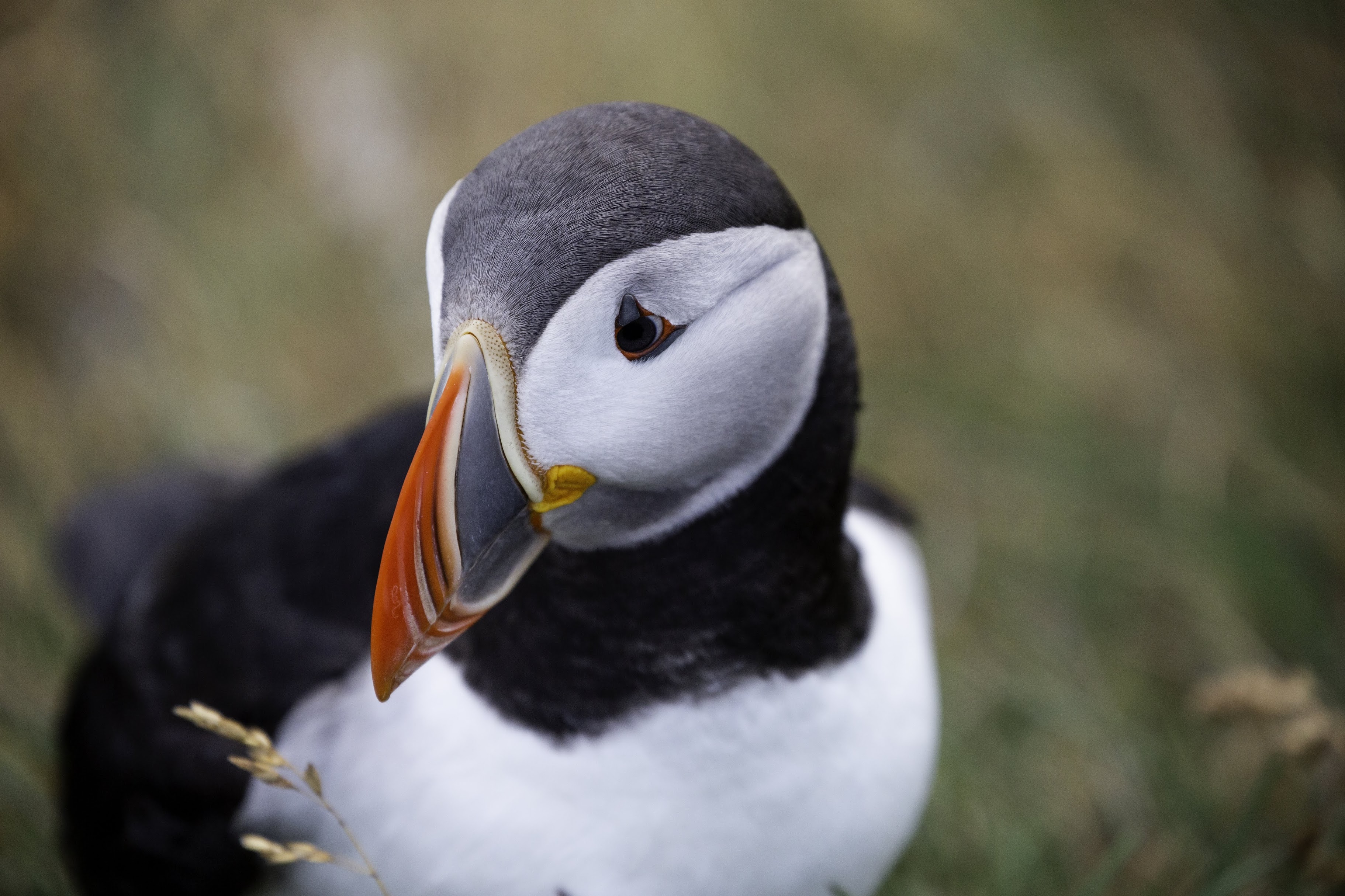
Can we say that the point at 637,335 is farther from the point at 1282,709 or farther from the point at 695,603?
the point at 1282,709

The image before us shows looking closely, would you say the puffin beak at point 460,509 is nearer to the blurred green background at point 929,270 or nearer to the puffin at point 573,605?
the puffin at point 573,605

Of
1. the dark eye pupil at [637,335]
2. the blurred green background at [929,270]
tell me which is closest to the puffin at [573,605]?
the dark eye pupil at [637,335]

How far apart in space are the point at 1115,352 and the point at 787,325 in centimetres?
327

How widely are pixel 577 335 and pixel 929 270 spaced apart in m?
3.70

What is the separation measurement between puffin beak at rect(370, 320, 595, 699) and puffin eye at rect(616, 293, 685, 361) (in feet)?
0.47

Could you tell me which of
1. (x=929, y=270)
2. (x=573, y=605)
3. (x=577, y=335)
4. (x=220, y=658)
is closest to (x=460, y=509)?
(x=577, y=335)

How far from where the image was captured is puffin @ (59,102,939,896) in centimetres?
144

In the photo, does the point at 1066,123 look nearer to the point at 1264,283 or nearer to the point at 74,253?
the point at 1264,283

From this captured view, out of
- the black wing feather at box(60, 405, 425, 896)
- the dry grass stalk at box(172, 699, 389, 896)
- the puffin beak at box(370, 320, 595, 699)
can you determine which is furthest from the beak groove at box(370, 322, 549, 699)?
the black wing feather at box(60, 405, 425, 896)

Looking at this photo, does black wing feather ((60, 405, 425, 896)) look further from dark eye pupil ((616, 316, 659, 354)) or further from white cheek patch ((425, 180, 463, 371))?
dark eye pupil ((616, 316, 659, 354))

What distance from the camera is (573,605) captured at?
1.80m

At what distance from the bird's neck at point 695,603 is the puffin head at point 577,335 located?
17 cm

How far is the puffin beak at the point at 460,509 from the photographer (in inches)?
55.6

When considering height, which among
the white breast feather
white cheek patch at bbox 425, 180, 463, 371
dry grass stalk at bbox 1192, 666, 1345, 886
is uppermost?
white cheek patch at bbox 425, 180, 463, 371
